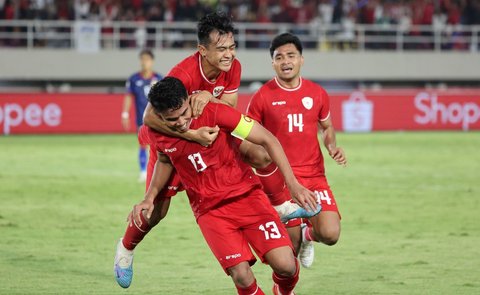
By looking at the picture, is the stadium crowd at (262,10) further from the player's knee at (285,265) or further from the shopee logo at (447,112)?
the player's knee at (285,265)

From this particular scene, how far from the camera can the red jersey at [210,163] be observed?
7211 millimetres

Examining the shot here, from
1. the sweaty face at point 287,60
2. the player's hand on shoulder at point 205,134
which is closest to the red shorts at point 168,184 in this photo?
the player's hand on shoulder at point 205,134

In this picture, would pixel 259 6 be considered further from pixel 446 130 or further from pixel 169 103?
pixel 169 103

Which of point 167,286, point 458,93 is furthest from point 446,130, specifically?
point 167,286

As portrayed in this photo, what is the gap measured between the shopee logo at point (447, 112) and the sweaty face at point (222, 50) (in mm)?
25015

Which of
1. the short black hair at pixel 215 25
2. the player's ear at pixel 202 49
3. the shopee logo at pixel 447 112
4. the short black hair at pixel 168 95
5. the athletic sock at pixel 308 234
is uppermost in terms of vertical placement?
the short black hair at pixel 215 25

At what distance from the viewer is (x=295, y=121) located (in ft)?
30.8

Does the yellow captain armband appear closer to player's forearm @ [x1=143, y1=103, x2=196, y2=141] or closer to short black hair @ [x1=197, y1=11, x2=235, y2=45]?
player's forearm @ [x1=143, y1=103, x2=196, y2=141]

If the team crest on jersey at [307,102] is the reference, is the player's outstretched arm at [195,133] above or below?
above

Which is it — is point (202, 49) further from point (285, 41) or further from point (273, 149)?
point (273, 149)

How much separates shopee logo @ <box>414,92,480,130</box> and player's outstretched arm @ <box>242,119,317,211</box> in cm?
2604

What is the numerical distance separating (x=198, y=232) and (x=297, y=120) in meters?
3.55

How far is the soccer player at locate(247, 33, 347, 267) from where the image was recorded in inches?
365

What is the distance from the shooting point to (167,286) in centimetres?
896
